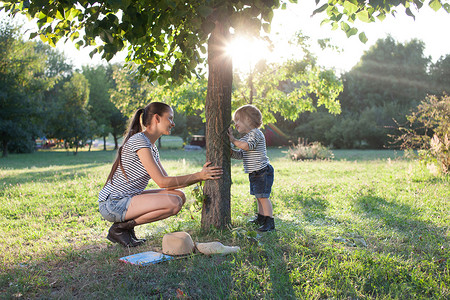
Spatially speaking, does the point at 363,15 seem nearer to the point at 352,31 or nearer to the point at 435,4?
the point at 352,31

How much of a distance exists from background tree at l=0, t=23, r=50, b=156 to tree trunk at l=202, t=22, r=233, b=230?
994 inches

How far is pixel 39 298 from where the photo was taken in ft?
9.30

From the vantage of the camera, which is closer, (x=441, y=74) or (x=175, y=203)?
(x=175, y=203)

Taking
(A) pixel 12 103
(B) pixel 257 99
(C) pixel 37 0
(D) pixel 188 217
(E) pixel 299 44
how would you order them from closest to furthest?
(C) pixel 37 0
(D) pixel 188 217
(E) pixel 299 44
(B) pixel 257 99
(A) pixel 12 103

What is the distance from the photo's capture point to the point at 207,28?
3.86 metres

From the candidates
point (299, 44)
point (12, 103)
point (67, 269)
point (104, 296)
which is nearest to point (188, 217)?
point (67, 269)

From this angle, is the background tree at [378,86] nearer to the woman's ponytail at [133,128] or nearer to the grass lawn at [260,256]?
the grass lawn at [260,256]

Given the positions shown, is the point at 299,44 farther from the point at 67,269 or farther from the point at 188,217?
the point at 67,269

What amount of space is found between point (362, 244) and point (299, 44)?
7.15 meters

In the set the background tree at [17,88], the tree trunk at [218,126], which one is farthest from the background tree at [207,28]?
the background tree at [17,88]

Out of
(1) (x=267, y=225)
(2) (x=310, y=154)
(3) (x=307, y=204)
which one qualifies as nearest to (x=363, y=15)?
(1) (x=267, y=225)

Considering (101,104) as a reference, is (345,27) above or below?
below

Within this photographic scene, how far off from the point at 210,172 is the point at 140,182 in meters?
0.83

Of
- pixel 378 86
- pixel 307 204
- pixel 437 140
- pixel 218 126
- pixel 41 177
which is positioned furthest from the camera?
pixel 378 86
